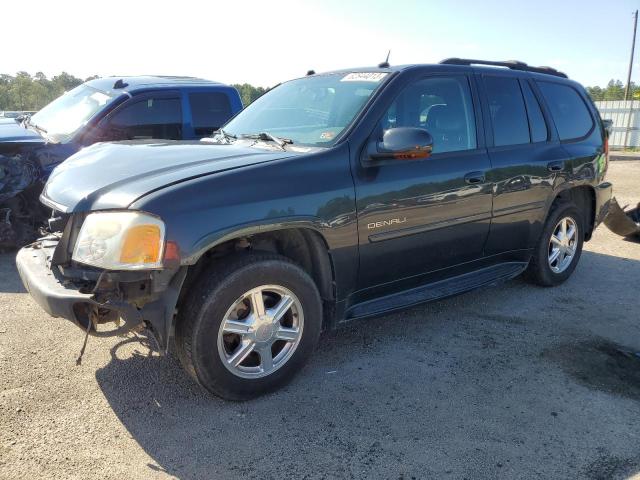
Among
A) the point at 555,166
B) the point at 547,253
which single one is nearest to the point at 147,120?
the point at 555,166

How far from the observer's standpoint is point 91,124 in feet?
19.8

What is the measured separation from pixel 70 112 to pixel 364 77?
429 centimetres

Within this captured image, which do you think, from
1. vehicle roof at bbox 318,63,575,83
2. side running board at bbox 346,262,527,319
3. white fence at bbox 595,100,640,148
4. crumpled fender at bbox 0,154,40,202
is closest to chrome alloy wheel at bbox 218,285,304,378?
side running board at bbox 346,262,527,319

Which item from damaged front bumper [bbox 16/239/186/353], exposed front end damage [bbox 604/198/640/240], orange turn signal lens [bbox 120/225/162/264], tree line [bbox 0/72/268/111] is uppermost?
tree line [bbox 0/72/268/111]

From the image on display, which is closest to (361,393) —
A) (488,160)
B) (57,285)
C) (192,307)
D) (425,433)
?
(425,433)

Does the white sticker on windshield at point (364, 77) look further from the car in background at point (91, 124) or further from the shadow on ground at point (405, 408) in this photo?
the car in background at point (91, 124)

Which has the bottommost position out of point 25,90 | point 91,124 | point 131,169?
point 131,169

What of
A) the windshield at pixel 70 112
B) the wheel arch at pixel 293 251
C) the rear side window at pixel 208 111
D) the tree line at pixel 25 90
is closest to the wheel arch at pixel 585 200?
the wheel arch at pixel 293 251

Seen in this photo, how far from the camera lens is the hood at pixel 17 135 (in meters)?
5.74

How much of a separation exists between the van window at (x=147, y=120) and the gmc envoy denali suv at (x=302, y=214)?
7.75 ft

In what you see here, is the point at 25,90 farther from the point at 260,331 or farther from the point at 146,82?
the point at 260,331

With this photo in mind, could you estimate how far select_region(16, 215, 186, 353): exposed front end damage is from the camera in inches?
105

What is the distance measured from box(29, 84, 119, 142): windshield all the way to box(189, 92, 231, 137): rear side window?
92 cm

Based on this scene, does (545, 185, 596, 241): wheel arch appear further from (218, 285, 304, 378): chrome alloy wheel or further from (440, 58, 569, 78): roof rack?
(218, 285, 304, 378): chrome alloy wheel
